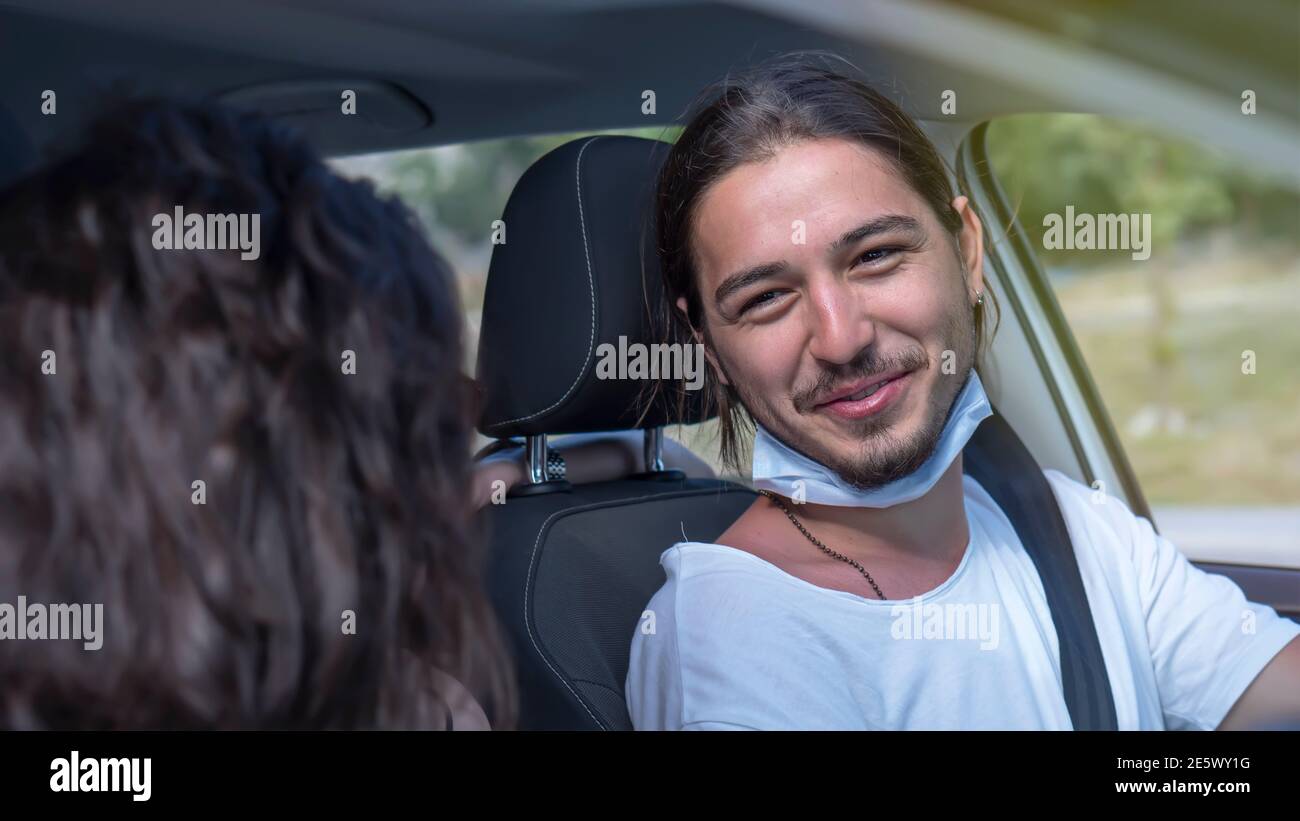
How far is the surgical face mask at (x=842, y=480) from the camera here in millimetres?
1506

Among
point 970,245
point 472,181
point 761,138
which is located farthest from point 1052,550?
point 472,181

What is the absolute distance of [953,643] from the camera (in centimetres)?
137

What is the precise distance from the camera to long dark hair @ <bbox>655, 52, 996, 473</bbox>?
1508 millimetres

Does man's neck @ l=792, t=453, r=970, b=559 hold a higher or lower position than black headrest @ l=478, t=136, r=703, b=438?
lower

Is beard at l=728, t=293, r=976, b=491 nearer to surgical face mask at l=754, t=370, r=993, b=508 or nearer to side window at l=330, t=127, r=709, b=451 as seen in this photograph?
surgical face mask at l=754, t=370, r=993, b=508

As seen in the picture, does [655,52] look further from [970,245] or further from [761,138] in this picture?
[970,245]

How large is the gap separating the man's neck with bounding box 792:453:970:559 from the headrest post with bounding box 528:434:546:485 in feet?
1.54

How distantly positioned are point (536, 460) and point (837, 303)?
25.8 inches

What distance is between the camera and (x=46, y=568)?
0.79 metres

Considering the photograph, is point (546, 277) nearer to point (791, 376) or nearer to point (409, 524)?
point (791, 376)

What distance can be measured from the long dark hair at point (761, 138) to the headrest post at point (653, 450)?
1.01 ft

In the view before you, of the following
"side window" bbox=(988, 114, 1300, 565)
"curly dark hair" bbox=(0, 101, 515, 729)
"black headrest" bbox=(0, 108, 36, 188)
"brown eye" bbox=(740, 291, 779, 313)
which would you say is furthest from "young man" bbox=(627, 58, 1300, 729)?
"black headrest" bbox=(0, 108, 36, 188)

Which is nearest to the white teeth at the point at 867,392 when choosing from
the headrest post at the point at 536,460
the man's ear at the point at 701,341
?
the man's ear at the point at 701,341

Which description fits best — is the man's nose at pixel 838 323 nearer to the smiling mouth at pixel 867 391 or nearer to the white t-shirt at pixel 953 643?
the smiling mouth at pixel 867 391
